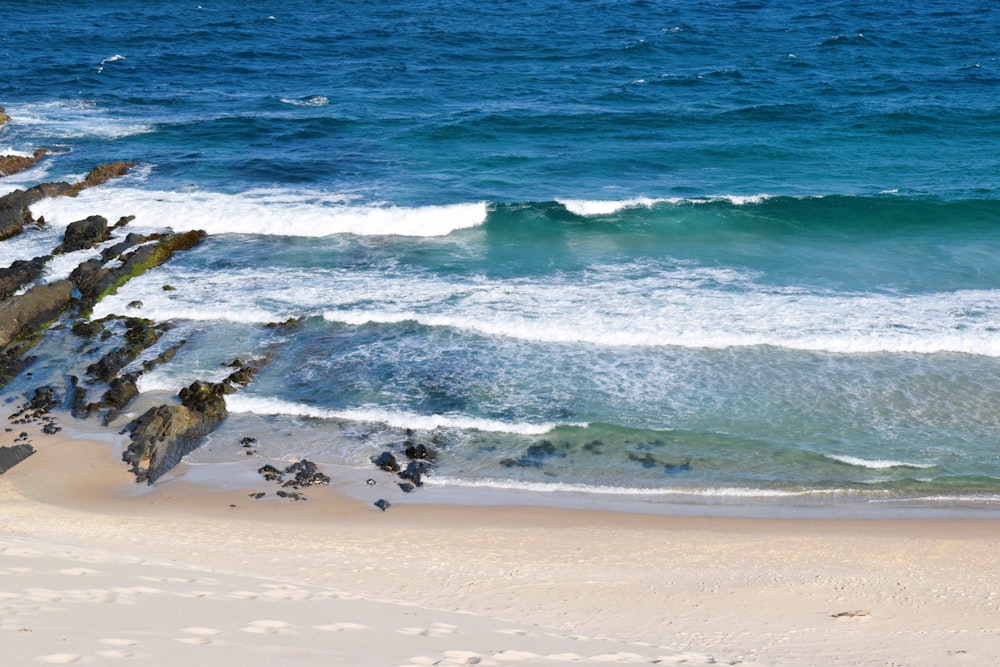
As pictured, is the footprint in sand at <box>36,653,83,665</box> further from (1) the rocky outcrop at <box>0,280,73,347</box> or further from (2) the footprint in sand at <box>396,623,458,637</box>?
(1) the rocky outcrop at <box>0,280,73,347</box>

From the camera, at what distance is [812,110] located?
3112cm

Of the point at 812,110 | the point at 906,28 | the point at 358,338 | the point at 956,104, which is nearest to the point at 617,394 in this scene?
the point at 358,338

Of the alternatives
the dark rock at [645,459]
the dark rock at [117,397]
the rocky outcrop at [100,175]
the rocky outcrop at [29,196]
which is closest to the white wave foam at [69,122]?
the rocky outcrop at [100,175]

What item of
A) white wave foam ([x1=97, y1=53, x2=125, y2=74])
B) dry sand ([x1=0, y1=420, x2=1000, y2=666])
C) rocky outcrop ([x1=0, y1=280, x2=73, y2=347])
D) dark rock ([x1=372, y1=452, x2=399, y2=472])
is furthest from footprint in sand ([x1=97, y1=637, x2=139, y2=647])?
white wave foam ([x1=97, y1=53, x2=125, y2=74])

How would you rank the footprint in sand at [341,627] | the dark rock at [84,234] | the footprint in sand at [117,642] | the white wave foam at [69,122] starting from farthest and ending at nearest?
1. the white wave foam at [69,122]
2. the dark rock at [84,234]
3. the footprint in sand at [341,627]
4. the footprint in sand at [117,642]

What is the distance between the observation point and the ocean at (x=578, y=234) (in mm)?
13984

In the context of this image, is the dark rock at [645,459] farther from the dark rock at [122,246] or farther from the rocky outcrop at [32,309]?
the dark rock at [122,246]

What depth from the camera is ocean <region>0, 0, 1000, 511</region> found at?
45.9 ft

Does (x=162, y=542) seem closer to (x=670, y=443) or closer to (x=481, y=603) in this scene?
(x=481, y=603)

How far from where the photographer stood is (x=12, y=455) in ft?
43.1

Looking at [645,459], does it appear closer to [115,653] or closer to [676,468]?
[676,468]

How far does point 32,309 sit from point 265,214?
6.47 m

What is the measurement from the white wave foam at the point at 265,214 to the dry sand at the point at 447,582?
965 cm

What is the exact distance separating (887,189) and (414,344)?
584 inches
